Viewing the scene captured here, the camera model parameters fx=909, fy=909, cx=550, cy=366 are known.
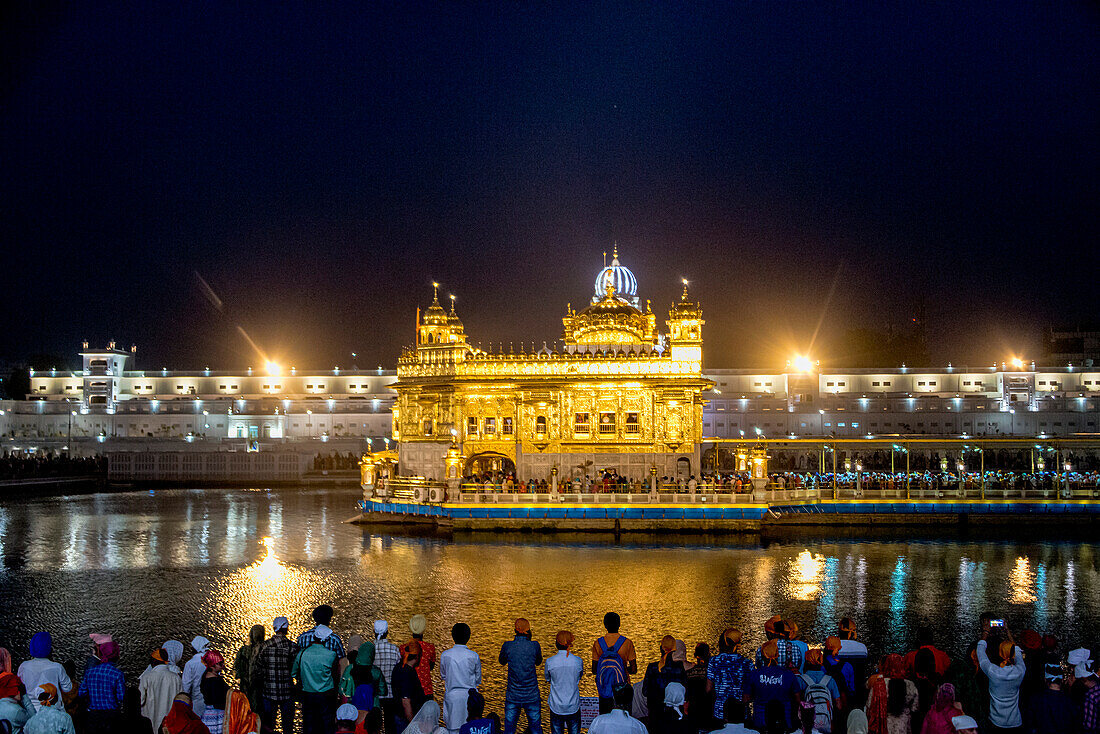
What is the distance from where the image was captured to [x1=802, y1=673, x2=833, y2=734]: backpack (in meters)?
10.2

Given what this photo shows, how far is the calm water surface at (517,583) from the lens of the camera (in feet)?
68.9

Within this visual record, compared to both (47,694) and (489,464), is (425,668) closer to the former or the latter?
(47,694)

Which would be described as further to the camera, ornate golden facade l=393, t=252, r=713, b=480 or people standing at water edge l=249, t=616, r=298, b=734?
ornate golden facade l=393, t=252, r=713, b=480

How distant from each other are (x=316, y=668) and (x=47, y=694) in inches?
116

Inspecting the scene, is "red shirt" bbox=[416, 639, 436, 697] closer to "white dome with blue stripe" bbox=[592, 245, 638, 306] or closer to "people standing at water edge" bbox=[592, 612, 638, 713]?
"people standing at water edge" bbox=[592, 612, 638, 713]

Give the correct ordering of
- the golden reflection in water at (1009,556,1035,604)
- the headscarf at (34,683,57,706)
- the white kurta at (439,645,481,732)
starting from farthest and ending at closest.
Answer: the golden reflection in water at (1009,556,1035,604), the white kurta at (439,645,481,732), the headscarf at (34,683,57,706)

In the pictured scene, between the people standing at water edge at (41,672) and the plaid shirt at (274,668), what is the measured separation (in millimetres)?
2163

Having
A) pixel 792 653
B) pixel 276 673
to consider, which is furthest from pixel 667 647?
Result: pixel 276 673

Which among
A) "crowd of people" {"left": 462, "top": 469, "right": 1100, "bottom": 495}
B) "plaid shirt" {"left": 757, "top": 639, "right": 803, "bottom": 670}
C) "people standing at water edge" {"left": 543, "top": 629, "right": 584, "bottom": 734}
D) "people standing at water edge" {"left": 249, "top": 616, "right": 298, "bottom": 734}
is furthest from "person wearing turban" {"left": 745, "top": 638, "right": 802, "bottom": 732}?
"crowd of people" {"left": 462, "top": 469, "right": 1100, "bottom": 495}

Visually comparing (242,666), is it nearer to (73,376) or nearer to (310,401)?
(310,401)

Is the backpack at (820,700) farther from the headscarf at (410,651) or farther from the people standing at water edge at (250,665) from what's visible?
the people standing at water edge at (250,665)

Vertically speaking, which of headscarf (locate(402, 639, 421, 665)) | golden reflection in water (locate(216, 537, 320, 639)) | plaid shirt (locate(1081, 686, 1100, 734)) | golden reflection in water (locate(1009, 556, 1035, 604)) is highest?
headscarf (locate(402, 639, 421, 665))

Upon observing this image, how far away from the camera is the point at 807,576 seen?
27.2 metres

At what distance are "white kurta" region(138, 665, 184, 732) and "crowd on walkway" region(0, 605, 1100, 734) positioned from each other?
17 mm
